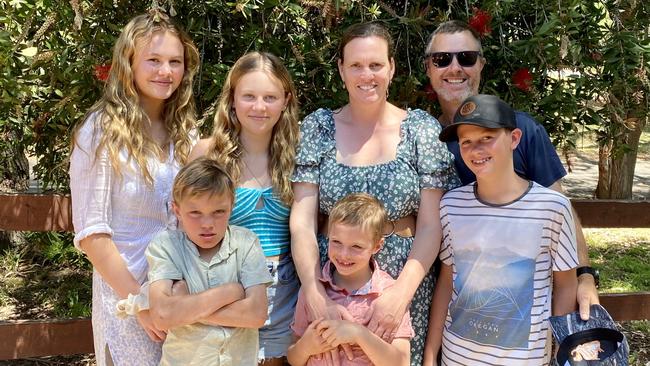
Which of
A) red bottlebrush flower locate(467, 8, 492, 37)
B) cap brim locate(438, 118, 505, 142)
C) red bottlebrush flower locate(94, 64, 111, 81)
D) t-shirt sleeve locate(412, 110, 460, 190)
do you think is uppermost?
red bottlebrush flower locate(467, 8, 492, 37)

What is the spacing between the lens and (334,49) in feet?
10.8

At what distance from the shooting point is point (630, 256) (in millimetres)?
7656

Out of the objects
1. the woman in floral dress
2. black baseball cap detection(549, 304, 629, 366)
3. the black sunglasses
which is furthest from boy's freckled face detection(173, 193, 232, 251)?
black baseball cap detection(549, 304, 629, 366)

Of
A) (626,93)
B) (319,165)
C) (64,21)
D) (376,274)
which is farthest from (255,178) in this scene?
(626,93)

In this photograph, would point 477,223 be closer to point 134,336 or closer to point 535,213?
point 535,213

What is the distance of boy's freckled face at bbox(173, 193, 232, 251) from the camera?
231 cm

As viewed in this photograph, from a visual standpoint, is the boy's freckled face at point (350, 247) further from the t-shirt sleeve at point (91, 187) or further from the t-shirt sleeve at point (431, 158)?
the t-shirt sleeve at point (91, 187)

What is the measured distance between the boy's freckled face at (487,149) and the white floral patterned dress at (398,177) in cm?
17

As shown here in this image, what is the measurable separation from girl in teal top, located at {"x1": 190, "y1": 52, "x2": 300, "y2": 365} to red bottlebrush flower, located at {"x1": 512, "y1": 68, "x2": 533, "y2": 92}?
3.51 feet

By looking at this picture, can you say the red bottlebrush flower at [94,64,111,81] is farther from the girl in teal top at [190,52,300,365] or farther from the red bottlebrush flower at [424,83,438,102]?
the red bottlebrush flower at [424,83,438,102]

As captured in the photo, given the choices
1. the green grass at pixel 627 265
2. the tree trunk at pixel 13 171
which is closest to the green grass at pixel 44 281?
the tree trunk at pixel 13 171

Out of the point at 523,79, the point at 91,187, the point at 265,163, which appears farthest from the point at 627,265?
the point at 91,187

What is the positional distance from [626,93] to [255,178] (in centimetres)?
189

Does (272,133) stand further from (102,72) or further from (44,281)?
(44,281)
